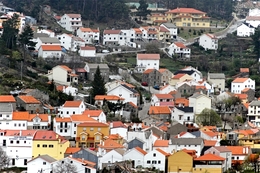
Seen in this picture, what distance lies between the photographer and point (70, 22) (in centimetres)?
8225

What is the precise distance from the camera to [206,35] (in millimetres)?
81375

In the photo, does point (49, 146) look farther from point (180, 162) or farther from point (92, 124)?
point (180, 162)

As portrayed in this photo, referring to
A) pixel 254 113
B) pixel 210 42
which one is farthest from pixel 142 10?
pixel 254 113

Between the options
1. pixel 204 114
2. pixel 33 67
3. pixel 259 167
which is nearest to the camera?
pixel 259 167

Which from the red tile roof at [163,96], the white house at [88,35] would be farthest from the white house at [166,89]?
the white house at [88,35]

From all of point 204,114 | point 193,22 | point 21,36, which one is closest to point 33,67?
point 21,36

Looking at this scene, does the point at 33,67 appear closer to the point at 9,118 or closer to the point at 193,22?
the point at 9,118

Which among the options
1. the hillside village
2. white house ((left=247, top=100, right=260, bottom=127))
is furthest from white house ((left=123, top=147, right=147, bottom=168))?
white house ((left=247, top=100, right=260, bottom=127))

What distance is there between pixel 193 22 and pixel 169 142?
113 ft

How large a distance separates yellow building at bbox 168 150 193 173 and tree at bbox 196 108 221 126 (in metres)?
9.37

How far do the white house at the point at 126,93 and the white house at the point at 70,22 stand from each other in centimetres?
1820

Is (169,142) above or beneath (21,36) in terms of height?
beneath

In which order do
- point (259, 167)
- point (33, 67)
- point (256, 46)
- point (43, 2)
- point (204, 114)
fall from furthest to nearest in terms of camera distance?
point (43, 2), point (256, 46), point (33, 67), point (204, 114), point (259, 167)

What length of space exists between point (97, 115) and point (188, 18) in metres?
32.0
